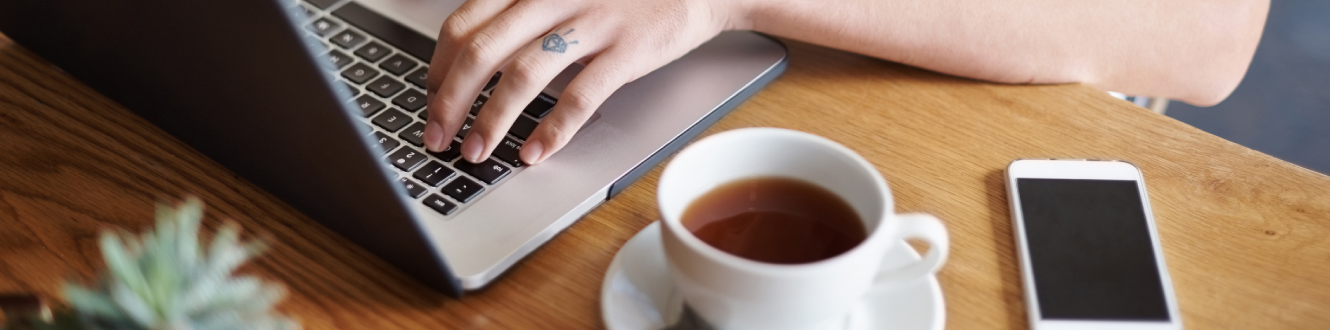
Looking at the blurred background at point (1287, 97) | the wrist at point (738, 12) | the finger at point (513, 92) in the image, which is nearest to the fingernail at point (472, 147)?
the finger at point (513, 92)

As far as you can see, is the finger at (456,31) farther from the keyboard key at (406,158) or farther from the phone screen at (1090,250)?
the phone screen at (1090,250)

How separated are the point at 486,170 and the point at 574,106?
72 mm

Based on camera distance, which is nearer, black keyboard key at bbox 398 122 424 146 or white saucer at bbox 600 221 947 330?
white saucer at bbox 600 221 947 330

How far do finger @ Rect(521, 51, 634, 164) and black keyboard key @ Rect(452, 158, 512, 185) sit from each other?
17 millimetres

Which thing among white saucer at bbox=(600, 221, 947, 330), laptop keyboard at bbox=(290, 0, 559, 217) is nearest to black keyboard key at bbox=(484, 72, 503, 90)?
laptop keyboard at bbox=(290, 0, 559, 217)

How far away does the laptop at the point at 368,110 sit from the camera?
38 cm

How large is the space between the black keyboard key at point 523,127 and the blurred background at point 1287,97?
1196mm

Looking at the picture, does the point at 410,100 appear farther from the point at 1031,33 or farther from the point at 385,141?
the point at 1031,33

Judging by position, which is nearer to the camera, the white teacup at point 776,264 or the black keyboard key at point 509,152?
the white teacup at point 776,264

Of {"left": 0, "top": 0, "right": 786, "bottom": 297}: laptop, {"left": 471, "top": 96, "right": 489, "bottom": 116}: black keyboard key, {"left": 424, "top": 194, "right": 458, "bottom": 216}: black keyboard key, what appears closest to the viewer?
{"left": 0, "top": 0, "right": 786, "bottom": 297}: laptop

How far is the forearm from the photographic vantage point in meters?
0.66

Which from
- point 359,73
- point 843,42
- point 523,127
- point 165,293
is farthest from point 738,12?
point 165,293

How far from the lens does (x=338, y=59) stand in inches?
26.5

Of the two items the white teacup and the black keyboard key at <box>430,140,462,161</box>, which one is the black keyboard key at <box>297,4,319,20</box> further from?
the white teacup
